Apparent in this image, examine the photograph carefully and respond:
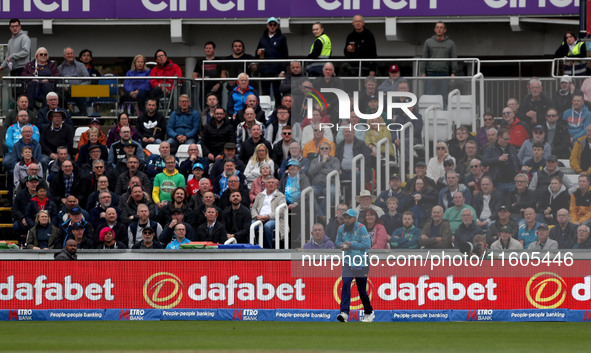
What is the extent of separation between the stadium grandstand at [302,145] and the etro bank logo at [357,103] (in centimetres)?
4

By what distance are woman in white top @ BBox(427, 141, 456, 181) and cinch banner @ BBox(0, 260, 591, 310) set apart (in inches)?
57.5

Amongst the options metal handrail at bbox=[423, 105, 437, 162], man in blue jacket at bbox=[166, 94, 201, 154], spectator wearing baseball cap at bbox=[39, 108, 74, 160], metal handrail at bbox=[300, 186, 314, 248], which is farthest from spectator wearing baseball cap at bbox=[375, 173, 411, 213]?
spectator wearing baseball cap at bbox=[39, 108, 74, 160]

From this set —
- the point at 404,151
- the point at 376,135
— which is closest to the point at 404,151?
the point at 404,151

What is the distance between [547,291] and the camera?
1917cm

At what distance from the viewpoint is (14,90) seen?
2538 centimetres

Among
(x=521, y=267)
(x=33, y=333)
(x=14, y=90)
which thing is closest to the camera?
(x=33, y=333)

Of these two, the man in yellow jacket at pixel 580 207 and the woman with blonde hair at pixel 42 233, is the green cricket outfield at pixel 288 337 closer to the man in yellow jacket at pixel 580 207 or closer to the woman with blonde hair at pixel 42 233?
the man in yellow jacket at pixel 580 207

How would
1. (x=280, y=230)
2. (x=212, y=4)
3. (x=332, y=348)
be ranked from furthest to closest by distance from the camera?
(x=212, y=4), (x=280, y=230), (x=332, y=348)

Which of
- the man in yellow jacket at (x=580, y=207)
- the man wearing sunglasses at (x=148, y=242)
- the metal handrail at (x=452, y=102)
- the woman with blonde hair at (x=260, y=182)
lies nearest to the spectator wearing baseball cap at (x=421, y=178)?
the metal handrail at (x=452, y=102)

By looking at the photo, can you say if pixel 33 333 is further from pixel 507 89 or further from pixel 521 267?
pixel 507 89

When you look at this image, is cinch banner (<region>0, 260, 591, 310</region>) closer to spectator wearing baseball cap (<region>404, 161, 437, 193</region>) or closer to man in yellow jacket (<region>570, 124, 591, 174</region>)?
spectator wearing baseball cap (<region>404, 161, 437, 193</region>)

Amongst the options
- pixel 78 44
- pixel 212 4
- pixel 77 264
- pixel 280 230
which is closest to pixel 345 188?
pixel 280 230

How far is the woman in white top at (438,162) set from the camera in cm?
Result: 1977

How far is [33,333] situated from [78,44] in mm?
14086
